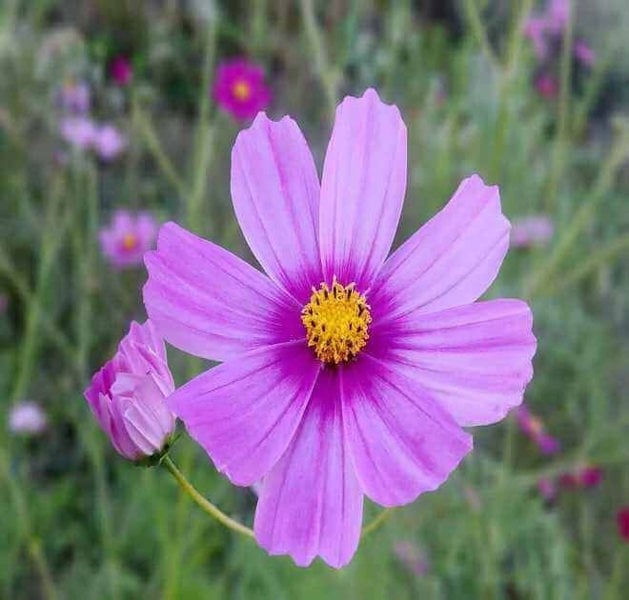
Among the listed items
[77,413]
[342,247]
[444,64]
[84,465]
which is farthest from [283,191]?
[444,64]

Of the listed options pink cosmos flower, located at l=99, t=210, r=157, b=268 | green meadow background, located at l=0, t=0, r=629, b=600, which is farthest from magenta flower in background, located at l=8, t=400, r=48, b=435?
pink cosmos flower, located at l=99, t=210, r=157, b=268

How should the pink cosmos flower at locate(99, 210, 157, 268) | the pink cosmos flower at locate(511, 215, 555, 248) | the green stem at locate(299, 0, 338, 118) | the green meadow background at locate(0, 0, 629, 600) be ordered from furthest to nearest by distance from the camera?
the pink cosmos flower at locate(99, 210, 157, 268) → the pink cosmos flower at locate(511, 215, 555, 248) → the green meadow background at locate(0, 0, 629, 600) → the green stem at locate(299, 0, 338, 118)

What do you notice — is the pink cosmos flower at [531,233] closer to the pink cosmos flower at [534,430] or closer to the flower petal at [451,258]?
the pink cosmos flower at [534,430]

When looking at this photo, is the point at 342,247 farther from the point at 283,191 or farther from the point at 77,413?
the point at 77,413

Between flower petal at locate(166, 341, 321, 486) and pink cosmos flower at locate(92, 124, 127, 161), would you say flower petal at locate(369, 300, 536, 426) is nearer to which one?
flower petal at locate(166, 341, 321, 486)

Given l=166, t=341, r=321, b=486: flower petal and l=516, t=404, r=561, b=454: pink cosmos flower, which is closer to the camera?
l=166, t=341, r=321, b=486: flower petal
